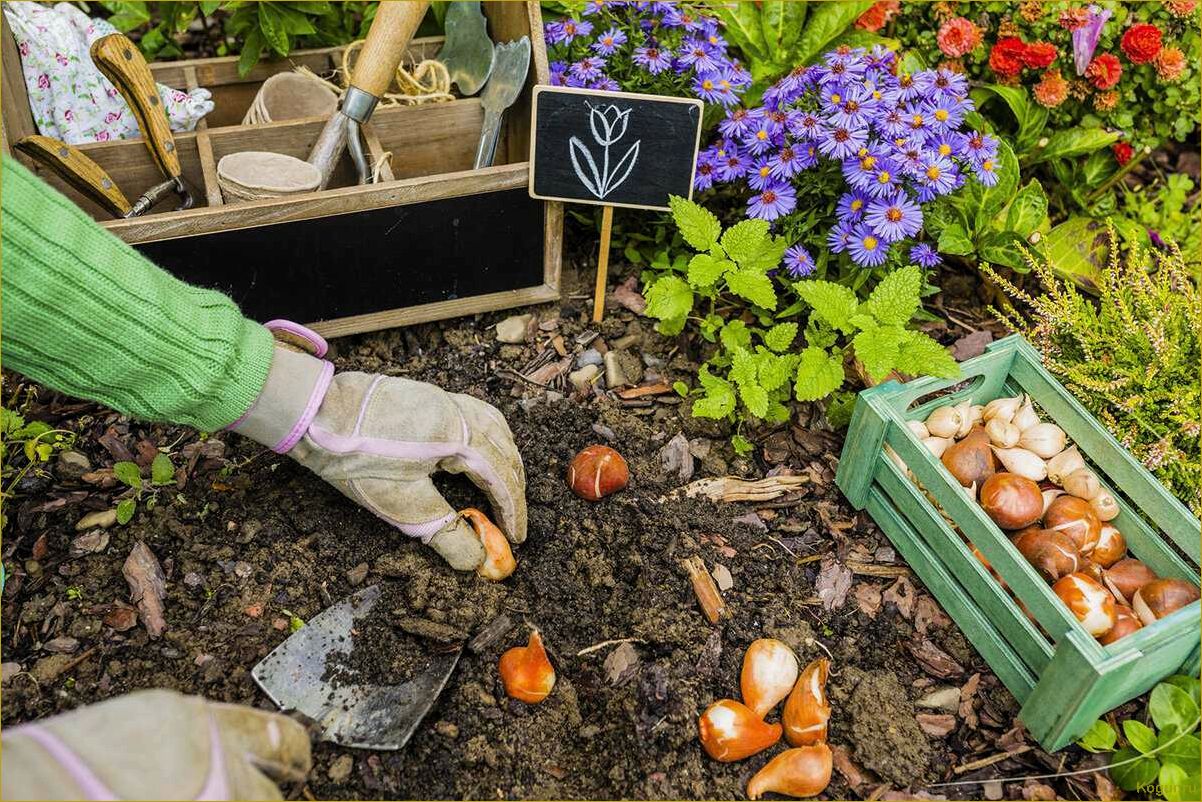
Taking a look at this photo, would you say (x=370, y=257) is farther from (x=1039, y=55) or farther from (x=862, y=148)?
(x=1039, y=55)

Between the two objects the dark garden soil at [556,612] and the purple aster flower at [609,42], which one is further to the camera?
the purple aster flower at [609,42]

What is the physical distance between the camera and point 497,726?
1862 millimetres

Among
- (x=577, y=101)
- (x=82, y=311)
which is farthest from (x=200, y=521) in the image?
(x=577, y=101)

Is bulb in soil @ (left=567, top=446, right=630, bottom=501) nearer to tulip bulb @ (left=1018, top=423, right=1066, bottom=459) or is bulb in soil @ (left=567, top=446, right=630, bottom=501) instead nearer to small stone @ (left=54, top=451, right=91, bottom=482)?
tulip bulb @ (left=1018, top=423, right=1066, bottom=459)

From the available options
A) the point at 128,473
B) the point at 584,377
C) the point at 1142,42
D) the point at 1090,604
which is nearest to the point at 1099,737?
the point at 1090,604

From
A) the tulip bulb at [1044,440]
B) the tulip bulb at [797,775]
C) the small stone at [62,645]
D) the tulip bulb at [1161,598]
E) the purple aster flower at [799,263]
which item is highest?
the purple aster flower at [799,263]

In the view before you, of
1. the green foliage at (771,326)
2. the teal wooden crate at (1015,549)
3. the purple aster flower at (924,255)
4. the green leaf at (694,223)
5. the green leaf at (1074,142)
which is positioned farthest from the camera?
the green leaf at (1074,142)

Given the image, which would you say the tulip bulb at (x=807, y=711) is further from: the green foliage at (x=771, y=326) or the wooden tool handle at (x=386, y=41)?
the wooden tool handle at (x=386, y=41)

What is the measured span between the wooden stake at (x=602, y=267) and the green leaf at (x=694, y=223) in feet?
0.75

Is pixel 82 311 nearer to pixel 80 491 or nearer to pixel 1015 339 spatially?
pixel 80 491

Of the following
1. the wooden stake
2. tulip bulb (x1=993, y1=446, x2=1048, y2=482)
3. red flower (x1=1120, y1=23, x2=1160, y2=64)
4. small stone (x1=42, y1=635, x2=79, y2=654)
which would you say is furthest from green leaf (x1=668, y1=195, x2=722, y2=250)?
small stone (x1=42, y1=635, x2=79, y2=654)

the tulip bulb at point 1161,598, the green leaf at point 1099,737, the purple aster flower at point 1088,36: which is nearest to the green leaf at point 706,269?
the tulip bulb at point 1161,598

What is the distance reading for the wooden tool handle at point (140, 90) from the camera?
7.40 feet

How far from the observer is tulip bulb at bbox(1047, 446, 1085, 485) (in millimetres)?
2129
